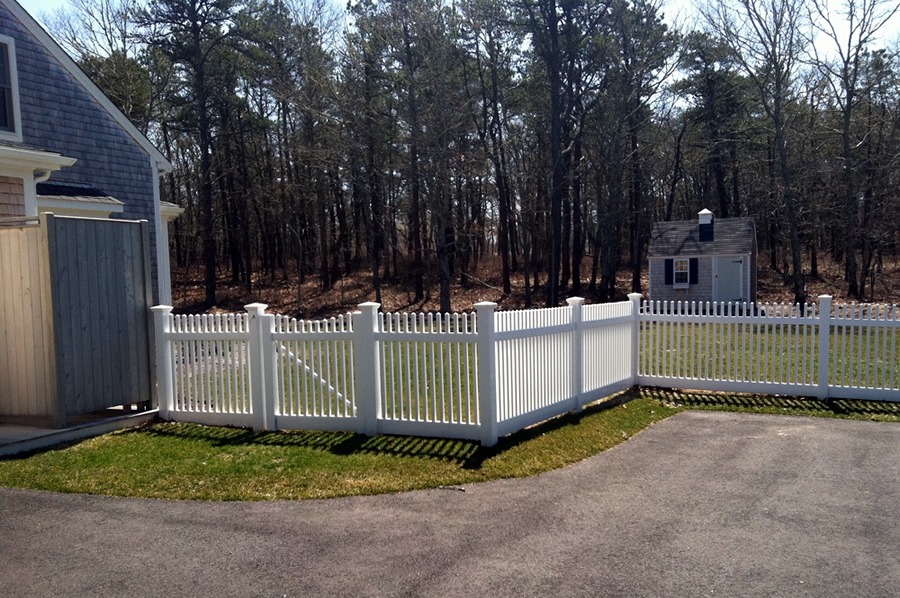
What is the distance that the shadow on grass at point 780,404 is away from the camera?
8727 millimetres

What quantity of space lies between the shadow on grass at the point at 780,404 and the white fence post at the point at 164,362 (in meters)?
6.52

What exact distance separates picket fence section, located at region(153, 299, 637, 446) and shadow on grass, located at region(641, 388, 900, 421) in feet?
4.63

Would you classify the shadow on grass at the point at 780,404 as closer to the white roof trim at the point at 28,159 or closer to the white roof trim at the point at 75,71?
the white roof trim at the point at 28,159

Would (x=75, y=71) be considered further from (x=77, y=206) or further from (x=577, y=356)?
(x=577, y=356)

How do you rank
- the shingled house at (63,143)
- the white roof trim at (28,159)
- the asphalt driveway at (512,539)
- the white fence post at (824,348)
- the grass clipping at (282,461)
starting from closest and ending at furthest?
the asphalt driveway at (512,539), the grass clipping at (282,461), the white fence post at (824,348), the white roof trim at (28,159), the shingled house at (63,143)

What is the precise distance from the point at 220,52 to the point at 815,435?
2931 cm

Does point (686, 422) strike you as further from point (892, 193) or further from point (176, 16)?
point (892, 193)

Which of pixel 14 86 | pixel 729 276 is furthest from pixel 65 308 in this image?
pixel 729 276

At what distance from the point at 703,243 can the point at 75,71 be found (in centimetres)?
2290

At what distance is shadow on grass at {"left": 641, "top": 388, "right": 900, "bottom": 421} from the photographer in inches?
344

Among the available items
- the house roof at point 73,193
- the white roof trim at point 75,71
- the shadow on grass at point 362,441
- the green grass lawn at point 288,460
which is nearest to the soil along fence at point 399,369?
the shadow on grass at point 362,441

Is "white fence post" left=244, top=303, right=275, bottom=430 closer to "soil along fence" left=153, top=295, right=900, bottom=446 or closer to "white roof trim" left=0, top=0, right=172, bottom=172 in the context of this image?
"soil along fence" left=153, top=295, right=900, bottom=446

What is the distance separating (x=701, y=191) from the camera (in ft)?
146

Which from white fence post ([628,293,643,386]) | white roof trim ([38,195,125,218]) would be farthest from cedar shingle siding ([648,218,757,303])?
white roof trim ([38,195,125,218])
